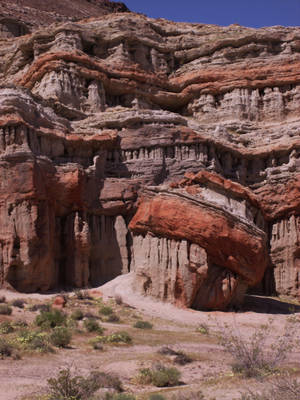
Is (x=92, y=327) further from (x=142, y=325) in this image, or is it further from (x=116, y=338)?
(x=142, y=325)

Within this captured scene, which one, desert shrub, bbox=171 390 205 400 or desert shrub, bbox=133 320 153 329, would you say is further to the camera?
desert shrub, bbox=133 320 153 329

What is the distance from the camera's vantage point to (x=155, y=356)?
12.9 meters

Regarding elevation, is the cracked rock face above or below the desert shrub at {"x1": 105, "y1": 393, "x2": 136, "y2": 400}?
above

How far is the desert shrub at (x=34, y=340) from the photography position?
12.7 m

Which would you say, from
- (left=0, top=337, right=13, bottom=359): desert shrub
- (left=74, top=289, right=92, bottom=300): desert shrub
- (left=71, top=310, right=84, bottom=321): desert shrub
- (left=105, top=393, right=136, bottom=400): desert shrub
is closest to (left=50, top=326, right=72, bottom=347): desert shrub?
(left=0, top=337, right=13, bottom=359): desert shrub

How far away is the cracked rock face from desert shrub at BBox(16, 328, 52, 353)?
817 centimetres

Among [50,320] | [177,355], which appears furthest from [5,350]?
[177,355]

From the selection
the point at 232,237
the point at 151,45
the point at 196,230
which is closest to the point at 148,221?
the point at 196,230

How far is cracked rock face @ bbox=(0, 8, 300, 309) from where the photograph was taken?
2161 centimetres

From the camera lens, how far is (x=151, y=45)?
4659cm

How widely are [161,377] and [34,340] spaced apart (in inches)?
168

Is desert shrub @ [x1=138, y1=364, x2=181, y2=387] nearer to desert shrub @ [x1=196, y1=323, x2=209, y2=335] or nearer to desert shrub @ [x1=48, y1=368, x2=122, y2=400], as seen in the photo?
desert shrub @ [x1=48, y1=368, x2=122, y2=400]

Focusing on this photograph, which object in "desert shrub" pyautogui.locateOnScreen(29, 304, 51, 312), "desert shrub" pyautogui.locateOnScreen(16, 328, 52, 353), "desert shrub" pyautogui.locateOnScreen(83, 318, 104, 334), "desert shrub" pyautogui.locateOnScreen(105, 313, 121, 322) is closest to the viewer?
"desert shrub" pyautogui.locateOnScreen(16, 328, 52, 353)

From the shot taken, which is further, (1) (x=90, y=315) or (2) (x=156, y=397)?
(1) (x=90, y=315)
